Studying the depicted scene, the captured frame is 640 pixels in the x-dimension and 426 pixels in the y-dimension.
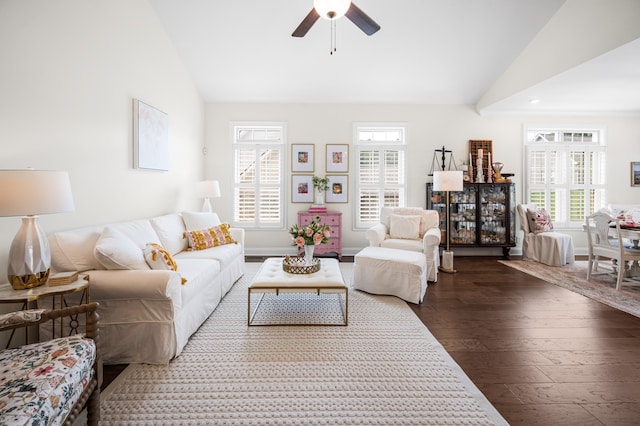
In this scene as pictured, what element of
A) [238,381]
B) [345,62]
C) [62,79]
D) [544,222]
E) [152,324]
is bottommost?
[238,381]

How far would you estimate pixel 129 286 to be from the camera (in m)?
2.28

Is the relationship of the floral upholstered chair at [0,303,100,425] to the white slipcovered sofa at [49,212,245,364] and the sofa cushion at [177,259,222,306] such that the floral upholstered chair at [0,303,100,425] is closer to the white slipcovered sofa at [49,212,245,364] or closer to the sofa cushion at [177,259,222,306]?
the white slipcovered sofa at [49,212,245,364]

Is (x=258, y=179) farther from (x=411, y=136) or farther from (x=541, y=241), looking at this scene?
(x=541, y=241)

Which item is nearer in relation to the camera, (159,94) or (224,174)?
(159,94)

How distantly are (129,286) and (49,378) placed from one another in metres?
1.04

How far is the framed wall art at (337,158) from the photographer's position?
6.12 meters

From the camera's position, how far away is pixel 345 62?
5066 mm

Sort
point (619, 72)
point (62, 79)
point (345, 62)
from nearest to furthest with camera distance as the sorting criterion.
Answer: point (62, 79) < point (619, 72) < point (345, 62)

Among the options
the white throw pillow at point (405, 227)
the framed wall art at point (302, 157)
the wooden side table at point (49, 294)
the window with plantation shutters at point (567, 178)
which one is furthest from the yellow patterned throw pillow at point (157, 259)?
the window with plantation shutters at point (567, 178)

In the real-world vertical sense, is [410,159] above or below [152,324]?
above

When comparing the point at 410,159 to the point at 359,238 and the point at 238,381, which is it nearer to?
the point at 359,238

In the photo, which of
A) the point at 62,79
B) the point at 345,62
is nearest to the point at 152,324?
the point at 62,79

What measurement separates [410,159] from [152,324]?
5.23 m

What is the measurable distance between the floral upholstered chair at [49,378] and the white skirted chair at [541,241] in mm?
6279
